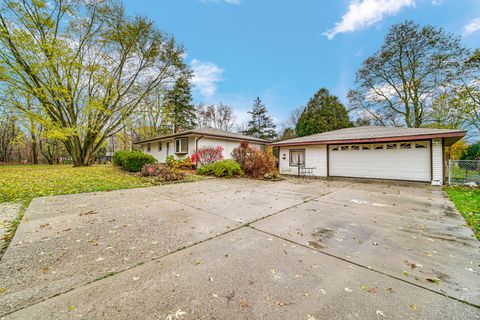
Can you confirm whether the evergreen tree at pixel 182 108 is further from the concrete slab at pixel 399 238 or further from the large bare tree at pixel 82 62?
the concrete slab at pixel 399 238

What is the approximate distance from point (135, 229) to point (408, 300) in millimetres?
3703

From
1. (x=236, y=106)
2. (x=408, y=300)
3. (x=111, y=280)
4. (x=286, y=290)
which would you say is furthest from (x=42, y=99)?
(x=236, y=106)

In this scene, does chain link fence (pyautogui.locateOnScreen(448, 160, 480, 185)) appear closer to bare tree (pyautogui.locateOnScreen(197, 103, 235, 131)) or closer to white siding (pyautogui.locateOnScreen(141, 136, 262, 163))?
white siding (pyautogui.locateOnScreen(141, 136, 262, 163))

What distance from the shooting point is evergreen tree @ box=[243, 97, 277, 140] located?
30.7m

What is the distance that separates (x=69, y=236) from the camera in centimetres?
290

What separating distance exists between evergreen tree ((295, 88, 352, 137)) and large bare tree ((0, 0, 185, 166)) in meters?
15.2

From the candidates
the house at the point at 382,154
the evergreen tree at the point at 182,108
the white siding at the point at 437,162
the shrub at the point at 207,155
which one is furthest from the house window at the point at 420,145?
the evergreen tree at the point at 182,108

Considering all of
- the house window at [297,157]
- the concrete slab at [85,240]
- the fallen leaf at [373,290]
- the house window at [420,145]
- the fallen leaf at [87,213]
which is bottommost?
the fallen leaf at [373,290]

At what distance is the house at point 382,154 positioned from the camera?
28.7 feet

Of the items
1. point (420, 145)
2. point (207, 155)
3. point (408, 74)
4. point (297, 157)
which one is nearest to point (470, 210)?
point (420, 145)

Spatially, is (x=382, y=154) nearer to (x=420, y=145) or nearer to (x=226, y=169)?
(x=420, y=145)

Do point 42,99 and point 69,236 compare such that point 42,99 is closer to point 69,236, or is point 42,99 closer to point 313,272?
point 69,236

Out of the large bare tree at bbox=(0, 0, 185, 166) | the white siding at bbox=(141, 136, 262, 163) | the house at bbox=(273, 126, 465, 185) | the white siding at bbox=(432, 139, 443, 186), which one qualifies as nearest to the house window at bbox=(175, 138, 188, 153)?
the white siding at bbox=(141, 136, 262, 163)

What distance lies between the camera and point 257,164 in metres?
11.0
